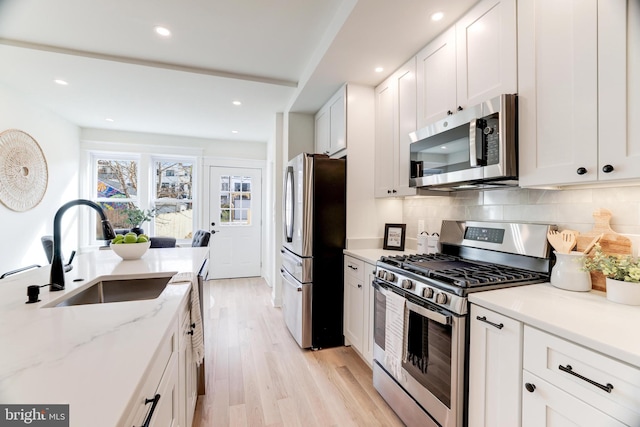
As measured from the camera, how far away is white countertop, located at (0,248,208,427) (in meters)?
0.54

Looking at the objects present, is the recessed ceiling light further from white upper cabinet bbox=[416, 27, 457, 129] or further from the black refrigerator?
white upper cabinet bbox=[416, 27, 457, 129]

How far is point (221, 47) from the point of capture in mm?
2438

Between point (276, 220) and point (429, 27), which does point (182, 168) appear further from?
point (429, 27)

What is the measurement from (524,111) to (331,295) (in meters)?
1.99

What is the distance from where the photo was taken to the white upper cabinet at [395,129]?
7.32ft

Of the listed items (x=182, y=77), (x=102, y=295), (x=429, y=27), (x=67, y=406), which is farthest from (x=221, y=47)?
(x=67, y=406)

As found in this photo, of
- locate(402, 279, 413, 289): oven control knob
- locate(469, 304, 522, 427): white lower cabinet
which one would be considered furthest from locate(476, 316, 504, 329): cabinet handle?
locate(402, 279, 413, 289): oven control knob

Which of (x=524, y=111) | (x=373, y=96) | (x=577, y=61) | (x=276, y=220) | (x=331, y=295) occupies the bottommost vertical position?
(x=331, y=295)

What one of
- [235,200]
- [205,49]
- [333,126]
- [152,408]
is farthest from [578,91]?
[235,200]

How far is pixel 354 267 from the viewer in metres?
2.45

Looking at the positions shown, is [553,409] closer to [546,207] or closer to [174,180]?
[546,207]

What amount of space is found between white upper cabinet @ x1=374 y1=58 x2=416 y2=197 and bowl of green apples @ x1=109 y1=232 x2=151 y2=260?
6.51 feet

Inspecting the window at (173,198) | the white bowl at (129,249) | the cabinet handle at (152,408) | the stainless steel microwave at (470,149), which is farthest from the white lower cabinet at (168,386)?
the window at (173,198)

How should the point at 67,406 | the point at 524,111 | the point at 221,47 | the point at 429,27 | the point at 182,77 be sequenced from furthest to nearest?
the point at 182,77 → the point at 221,47 → the point at 429,27 → the point at 524,111 → the point at 67,406
